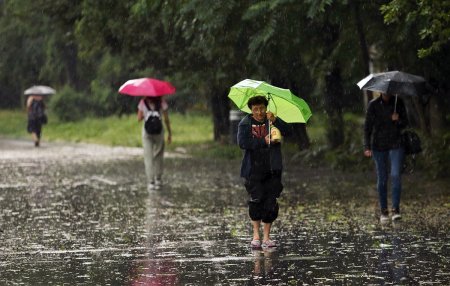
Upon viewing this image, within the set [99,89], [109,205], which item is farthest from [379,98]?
[99,89]

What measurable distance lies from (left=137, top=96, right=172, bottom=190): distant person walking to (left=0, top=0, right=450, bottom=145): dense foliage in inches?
58.1

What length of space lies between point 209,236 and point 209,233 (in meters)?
0.27

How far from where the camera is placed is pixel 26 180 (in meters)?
22.1

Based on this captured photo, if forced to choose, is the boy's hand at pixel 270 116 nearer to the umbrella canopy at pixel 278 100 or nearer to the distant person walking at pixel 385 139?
the umbrella canopy at pixel 278 100

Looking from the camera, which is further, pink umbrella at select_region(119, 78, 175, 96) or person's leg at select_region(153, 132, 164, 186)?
person's leg at select_region(153, 132, 164, 186)

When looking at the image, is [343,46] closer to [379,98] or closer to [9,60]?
[379,98]

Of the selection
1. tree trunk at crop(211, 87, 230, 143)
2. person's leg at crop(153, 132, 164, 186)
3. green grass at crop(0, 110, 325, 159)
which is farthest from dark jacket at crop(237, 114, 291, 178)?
A: tree trunk at crop(211, 87, 230, 143)

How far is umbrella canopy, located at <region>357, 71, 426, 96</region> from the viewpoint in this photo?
45.5 feet

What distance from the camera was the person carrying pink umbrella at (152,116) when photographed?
19.3 meters

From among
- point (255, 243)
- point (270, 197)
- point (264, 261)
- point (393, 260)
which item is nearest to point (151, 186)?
point (270, 197)

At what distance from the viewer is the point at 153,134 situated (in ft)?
66.6

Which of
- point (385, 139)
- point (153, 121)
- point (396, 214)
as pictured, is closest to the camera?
point (396, 214)

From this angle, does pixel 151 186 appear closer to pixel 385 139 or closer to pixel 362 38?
pixel 362 38

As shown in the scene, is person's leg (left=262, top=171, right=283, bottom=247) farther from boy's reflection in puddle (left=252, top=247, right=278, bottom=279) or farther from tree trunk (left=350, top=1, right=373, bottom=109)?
tree trunk (left=350, top=1, right=373, bottom=109)
